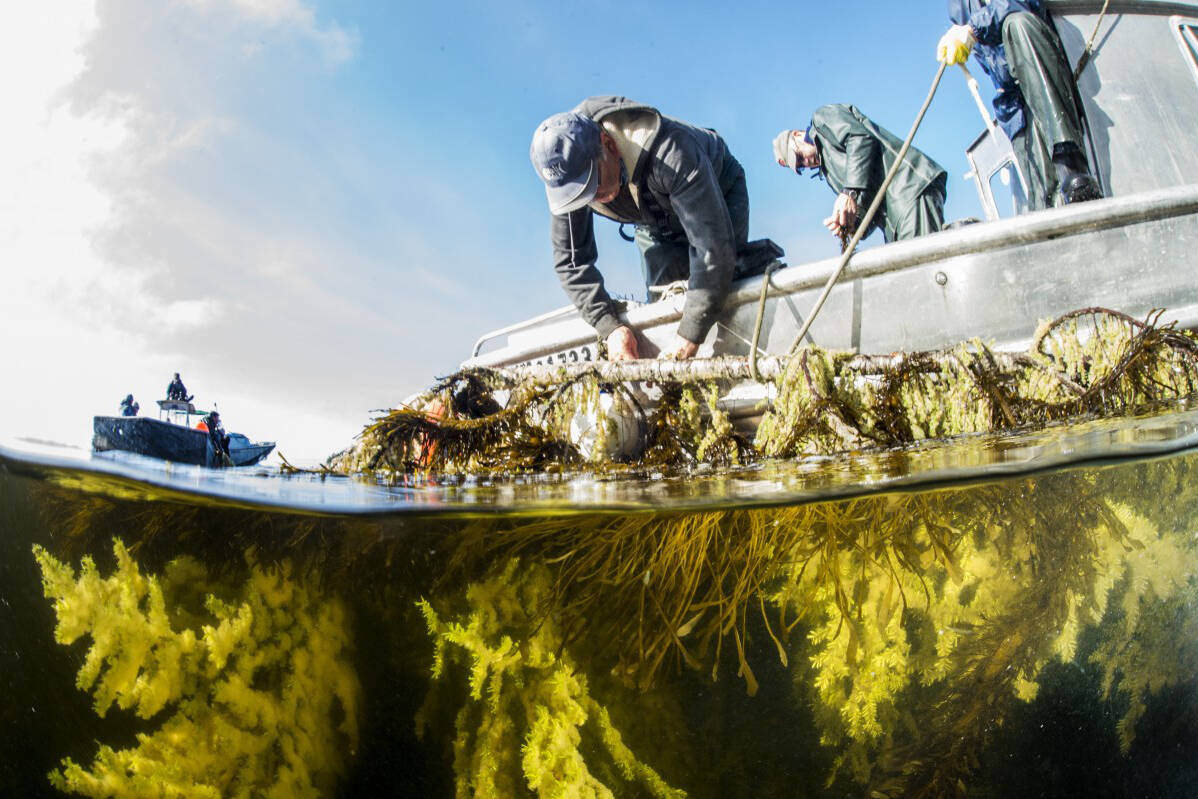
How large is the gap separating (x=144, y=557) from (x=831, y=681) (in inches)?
84.1

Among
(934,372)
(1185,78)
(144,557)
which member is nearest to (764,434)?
(934,372)

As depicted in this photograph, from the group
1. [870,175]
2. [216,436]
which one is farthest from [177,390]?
[870,175]

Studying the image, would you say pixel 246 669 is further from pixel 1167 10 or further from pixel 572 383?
pixel 1167 10

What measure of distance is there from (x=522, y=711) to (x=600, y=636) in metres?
0.32

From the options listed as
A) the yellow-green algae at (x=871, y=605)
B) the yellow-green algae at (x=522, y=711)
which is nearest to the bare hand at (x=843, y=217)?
the yellow-green algae at (x=871, y=605)

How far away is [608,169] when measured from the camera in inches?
191

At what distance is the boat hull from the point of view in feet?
9.56

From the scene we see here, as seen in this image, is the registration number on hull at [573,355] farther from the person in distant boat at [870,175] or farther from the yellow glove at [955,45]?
the yellow glove at [955,45]

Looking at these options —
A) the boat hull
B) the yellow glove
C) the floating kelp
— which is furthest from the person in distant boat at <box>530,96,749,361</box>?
the boat hull

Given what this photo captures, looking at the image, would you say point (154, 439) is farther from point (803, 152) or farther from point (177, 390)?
point (177, 390)

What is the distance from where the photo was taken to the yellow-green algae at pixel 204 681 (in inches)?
75.9

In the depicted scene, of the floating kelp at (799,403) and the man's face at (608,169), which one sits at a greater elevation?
the man's face at (608,169)

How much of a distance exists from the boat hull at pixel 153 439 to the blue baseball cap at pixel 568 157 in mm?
2640

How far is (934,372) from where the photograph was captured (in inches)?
140
